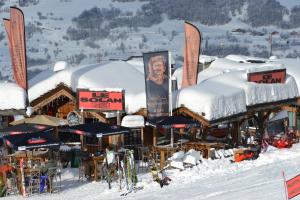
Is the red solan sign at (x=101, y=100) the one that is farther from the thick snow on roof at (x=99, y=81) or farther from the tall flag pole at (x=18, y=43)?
the tall flag pole at (x=18, y=43)

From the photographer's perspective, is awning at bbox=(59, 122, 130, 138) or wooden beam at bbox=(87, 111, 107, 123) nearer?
awning at bbox=(59, 122, 130, 138)

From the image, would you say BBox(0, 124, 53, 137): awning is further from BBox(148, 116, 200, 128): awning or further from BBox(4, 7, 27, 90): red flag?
BBox(4, 7, 27, 90): red flag

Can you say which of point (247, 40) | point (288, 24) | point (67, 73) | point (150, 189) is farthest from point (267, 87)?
point (288, 24)

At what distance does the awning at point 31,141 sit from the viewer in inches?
663

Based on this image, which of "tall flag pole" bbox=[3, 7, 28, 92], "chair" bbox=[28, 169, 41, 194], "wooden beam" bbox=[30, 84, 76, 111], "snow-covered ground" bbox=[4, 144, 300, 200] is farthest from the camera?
"wooden beam" bbox=[30, 84, 76, 111]

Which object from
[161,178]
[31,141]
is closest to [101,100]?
[31,141]

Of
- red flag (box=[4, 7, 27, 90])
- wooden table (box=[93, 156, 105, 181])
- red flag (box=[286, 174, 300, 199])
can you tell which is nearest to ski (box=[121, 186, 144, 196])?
wooden table (box=[93, 156, 105, 181])

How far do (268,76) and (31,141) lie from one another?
38.1ft

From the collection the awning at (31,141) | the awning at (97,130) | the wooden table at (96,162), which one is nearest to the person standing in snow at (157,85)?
the awning at (97,130)

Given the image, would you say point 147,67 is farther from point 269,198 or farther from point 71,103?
point 269,198

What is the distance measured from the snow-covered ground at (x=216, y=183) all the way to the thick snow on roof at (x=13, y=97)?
186 inches

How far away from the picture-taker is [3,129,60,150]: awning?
663 inches

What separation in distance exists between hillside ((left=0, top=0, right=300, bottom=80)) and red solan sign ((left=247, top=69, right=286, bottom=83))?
98829mm

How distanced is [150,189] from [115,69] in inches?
435
